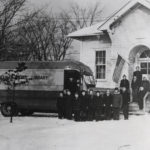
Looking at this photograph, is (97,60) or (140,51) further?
(97,60)

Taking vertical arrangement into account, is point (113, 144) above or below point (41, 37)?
below

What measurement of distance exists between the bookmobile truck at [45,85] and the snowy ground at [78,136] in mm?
3822

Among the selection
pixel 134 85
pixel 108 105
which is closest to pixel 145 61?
pixel 134 85

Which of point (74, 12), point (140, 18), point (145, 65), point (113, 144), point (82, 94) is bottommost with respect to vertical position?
point (113, 144)

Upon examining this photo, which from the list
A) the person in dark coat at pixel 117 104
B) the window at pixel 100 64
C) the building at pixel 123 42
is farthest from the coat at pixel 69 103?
the window at pixel 100 64

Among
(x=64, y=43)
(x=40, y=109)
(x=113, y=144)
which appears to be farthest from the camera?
(x=64, y=43)

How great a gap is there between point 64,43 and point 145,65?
90.7 feet

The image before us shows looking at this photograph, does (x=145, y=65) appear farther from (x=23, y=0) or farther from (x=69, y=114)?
(x=23, y=0)

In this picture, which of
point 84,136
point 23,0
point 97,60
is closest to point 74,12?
point 23,0

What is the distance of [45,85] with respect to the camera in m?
18.4

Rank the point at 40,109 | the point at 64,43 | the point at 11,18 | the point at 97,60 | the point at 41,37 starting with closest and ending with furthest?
the point at 40,109 → the point at 97,60 → the point at 11,18 → the point at 41,37 → the point at 64,43

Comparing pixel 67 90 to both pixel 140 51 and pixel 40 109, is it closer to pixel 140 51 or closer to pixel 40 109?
pixel 40 109

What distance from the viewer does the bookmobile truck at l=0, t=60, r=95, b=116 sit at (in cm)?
1808

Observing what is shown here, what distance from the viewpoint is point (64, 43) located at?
153 feet
